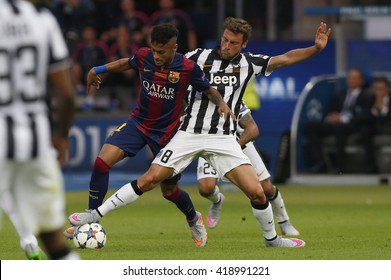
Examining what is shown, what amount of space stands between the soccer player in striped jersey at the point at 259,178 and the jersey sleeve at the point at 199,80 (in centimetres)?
108

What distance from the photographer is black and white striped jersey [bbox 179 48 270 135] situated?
401 inches

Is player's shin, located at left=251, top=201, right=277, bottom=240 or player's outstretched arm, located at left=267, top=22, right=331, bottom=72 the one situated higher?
player's outstretched arm, located at left=267, top=22, right=331, bottom=72

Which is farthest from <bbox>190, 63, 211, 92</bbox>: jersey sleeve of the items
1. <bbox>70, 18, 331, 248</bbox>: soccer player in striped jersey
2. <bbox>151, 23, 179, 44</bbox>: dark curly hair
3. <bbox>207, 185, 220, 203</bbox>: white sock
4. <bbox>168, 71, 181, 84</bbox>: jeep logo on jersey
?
<bbox>207, 185, 220, 203</bbox>: white sock

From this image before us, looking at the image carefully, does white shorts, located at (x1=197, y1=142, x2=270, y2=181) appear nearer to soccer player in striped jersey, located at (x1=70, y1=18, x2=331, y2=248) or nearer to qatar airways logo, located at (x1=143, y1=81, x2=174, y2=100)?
soccer player in striped jersey, located at (x1=70, y1=18, x2=331, y2=248)

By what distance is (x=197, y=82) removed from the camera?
9992mm

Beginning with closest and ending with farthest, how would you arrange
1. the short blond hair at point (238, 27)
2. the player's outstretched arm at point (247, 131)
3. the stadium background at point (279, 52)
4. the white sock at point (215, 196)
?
the short blond hair at point (238, 27) < the player's outstretched arm at point (247, 131) < the white sock at point (215, 196) < the stadium background at point (279, 52)

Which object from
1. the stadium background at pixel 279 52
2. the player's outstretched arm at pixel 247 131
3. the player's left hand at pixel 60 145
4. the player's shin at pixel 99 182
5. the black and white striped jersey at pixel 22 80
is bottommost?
the stadium background at pixel 279 52

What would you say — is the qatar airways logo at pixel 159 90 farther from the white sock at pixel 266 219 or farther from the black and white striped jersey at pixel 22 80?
the black and white striped jersey at pixel 22 80

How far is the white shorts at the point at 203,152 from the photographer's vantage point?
32.6 feet

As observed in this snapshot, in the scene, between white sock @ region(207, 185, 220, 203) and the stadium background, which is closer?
white sock @ region(207, 185, 220, 203)

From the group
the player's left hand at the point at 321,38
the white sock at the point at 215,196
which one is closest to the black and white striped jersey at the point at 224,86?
the player's left hand at the point at 321,38

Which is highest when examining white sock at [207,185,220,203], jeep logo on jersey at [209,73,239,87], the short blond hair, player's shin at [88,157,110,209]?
the short blond hair

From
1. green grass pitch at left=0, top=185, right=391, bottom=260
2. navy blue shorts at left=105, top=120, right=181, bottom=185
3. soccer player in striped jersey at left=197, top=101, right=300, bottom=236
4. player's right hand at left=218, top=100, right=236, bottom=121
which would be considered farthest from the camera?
soccer player in striped jersey at left=197, top=101, right=300, bottom=236

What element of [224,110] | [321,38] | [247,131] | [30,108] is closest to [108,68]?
[224,110]
